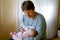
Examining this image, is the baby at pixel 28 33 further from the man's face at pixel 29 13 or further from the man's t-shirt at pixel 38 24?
the man's face at pixel 29 13

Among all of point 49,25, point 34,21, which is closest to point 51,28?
point 49,25

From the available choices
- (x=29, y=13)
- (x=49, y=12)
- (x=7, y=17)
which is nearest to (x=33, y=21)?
(x=29, y=13)

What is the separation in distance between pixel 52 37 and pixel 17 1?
1.70m

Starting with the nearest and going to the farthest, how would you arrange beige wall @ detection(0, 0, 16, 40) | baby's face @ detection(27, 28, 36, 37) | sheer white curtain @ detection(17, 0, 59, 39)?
baby's face @ detection(27, 28, 36, 37) → beige wall @ detection(0, 0, 16, 40) → sheer white curtain @ detection(17, 0, 59, 39)

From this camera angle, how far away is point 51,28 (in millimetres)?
3643

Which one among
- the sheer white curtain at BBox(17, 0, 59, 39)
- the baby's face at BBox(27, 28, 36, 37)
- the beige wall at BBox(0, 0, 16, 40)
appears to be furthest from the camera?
the sheer white curtain at BBox(17, 0, 59, 39)

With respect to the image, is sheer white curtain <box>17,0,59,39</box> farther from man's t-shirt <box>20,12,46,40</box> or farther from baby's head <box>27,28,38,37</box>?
baby's head <box>27,28,38,37</box>

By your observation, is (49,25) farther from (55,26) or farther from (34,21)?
(34,21)

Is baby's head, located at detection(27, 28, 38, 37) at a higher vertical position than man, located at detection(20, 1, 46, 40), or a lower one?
lower

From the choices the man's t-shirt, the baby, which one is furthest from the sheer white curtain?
the baby

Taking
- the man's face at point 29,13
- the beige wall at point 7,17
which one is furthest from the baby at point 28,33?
the beige wall at point 7,17

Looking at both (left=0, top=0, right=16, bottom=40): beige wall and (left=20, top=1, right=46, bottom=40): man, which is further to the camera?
(left=0, top=0, right=16, bottom=40): beige wall

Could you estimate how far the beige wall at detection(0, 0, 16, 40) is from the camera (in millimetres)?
2445

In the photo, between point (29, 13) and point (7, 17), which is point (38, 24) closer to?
point (29, 13)
